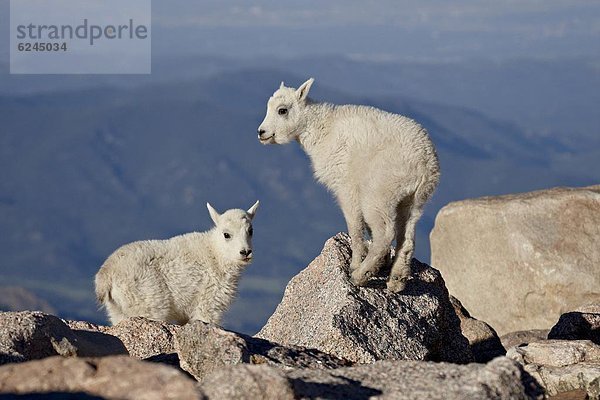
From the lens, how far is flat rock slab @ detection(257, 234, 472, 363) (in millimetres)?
11445

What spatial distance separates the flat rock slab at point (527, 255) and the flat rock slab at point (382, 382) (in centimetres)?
1203

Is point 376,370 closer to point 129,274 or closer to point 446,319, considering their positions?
point 446,319

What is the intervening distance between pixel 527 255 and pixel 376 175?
8314 mm

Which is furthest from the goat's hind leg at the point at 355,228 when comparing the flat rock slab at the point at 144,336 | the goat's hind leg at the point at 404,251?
the flat rock slab at the point at 144,336

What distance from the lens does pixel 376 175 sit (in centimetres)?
1246

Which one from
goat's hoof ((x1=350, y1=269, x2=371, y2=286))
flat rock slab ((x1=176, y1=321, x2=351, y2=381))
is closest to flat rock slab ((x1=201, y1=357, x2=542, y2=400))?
flat rock slab ((x1=176, y1=321, x2=351, y2=381))

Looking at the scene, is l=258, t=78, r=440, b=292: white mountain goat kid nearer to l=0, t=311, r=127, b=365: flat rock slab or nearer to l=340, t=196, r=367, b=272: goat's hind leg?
l=340, t=196, r=367, b=272: goat's hind leg

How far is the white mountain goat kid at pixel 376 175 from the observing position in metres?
12.4

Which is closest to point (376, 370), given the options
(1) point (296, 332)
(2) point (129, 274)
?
(1) point (296, 332)

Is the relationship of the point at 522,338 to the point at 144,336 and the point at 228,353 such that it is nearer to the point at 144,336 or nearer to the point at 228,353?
the point at 144,336

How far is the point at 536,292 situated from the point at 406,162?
8.17 m

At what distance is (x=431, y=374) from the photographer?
25.2 feet

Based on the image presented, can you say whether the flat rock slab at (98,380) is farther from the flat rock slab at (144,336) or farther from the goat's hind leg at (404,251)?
the goat's hind leg at (404,251)

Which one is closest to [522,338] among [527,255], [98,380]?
[527,255]
